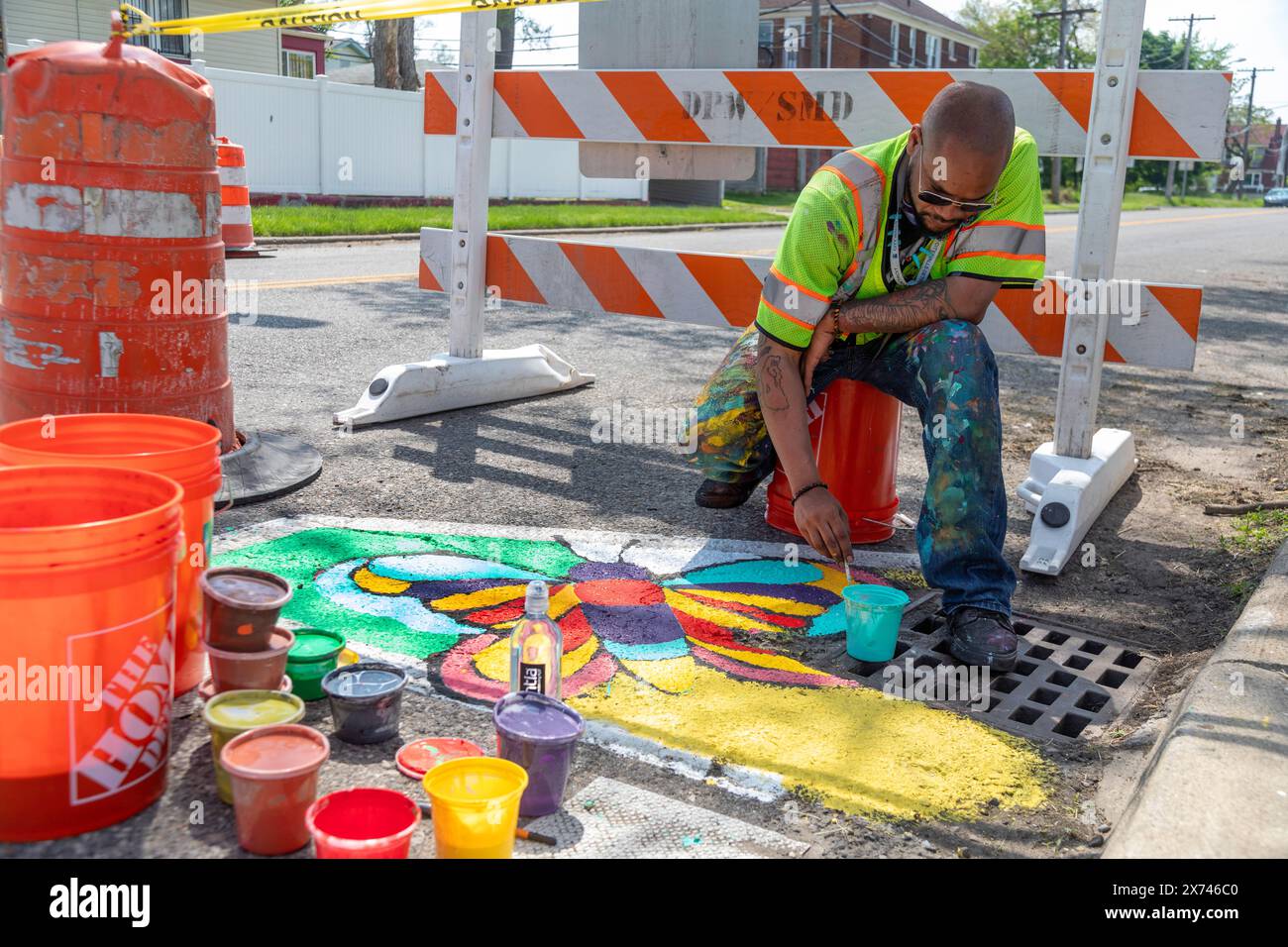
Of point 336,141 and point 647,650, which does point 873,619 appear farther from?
point 336,141

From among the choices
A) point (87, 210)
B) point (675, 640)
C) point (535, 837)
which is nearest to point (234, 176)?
point (87, 210)

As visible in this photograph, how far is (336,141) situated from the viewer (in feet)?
76.2

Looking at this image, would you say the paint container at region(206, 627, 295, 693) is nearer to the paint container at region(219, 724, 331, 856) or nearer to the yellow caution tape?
the paint container at region(219, 724, 331, 856)

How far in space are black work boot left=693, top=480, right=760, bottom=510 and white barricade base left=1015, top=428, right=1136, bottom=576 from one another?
1023mm

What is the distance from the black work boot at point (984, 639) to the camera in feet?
10.3

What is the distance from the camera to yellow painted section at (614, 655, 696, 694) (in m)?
2.95

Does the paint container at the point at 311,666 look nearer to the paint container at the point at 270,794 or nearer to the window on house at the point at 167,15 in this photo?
the paint container at the point at 270,794

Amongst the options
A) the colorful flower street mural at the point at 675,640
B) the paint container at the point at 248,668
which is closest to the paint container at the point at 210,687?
the paint container at the point at 248,668

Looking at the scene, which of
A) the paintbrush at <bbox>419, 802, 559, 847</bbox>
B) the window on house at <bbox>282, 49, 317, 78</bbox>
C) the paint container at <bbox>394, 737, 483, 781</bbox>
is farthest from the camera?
the window on house at <bbox>282, 49, 317, 78</bbox>

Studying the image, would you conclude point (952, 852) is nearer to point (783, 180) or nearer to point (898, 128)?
point (898, 128)

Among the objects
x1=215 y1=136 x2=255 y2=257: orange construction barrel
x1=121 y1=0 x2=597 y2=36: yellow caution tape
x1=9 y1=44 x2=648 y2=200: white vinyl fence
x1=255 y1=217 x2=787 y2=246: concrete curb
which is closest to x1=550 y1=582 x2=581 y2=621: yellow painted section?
x1=121 y1=0 x2=597 y2=36: yellow caution tape

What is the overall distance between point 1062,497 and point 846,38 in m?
52.4
